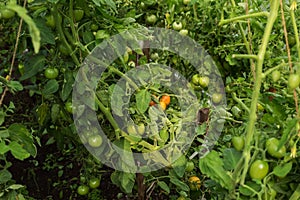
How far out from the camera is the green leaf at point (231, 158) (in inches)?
34.9

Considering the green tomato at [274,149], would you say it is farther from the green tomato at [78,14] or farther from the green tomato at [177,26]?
the green tomato at [177,26]

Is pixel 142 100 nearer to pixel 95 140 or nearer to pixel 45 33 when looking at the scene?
pixel 95 140

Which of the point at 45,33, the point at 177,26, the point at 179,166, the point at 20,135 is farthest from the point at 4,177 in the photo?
the point at 177,26

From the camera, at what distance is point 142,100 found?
1.38 metres

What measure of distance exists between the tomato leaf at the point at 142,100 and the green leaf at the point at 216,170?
0.47 metres

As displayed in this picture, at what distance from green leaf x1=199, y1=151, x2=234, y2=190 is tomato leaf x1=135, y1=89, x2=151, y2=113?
47 cm

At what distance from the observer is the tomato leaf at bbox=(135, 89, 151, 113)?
136 centimetres

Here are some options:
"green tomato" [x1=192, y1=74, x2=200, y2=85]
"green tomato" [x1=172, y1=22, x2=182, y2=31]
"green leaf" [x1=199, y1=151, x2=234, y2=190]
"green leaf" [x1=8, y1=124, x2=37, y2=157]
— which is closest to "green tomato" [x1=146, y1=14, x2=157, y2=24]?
"green tomato" [x1=172, y1=22, x2=182, y2=31]

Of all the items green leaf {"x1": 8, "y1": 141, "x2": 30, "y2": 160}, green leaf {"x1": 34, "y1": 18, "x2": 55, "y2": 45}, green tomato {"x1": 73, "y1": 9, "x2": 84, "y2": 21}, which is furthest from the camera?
green tomato {"x1": 73, "y1": 9, "x2": 84, "y2": 21}

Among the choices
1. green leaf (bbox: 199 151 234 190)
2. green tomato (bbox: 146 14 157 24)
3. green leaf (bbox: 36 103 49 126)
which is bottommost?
green leaf (bbox: 36 103 49 126)

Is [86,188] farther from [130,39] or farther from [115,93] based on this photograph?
[130,39]

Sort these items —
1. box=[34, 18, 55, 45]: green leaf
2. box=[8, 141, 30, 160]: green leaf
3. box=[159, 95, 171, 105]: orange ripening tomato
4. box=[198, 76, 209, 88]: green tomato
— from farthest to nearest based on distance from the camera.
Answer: box=[198, 76, 209, 88]: green tomato
box=[159, 95, 171, 105]: orange ripening tomato
box=[34, 18, 55, 45]: green leaf
box=[8, 141, 30, 160]: green leaf

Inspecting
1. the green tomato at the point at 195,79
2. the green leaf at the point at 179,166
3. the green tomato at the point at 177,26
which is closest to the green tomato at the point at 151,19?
the green tomato at the point at 177,26

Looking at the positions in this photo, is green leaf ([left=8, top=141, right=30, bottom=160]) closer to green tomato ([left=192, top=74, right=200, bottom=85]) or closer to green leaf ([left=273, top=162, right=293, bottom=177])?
green leaf ([left=273, top=162, right=293, bottom=177])
